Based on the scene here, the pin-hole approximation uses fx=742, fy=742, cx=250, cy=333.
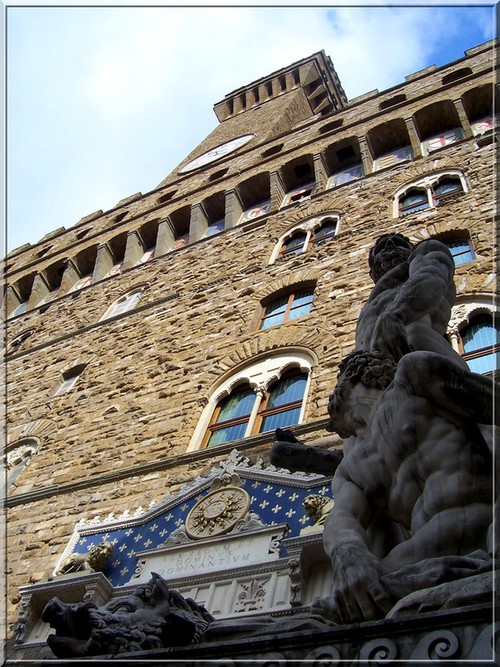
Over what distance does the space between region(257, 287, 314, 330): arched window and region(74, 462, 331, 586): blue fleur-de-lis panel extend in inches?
128

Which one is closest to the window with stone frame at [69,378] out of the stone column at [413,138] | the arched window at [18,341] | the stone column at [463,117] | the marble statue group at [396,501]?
the arched window at [18,341]

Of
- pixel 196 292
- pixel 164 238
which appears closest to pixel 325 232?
pixel 196 292

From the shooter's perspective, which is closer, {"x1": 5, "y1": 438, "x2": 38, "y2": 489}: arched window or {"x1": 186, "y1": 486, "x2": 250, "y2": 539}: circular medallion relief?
{"x1": 186, "y1": 486, "x2": 250, "y2": 539}: circular medallion relief

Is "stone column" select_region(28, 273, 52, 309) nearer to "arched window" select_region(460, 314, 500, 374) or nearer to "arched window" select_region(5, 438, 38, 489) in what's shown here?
"arched window" select_region(5, 438, 38, 489)

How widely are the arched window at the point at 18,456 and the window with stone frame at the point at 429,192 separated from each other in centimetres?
587

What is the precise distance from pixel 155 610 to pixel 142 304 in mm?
9417

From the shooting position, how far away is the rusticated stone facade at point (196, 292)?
7.48m

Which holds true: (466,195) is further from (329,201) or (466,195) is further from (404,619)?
(404,619)

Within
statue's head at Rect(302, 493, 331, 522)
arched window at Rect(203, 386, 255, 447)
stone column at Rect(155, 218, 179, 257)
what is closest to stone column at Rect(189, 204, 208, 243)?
stone column at Rect(155, 218, 179, 257)

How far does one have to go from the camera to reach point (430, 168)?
1121 cm

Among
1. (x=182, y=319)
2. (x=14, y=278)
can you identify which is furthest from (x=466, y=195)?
(x=14, y=278)

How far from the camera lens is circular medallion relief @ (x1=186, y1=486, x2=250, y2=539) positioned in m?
5.78

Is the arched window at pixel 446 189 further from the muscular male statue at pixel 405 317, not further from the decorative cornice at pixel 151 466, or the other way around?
the muscular male statue at pixel 405 317

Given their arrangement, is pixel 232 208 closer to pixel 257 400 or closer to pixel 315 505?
pixel 257 400
